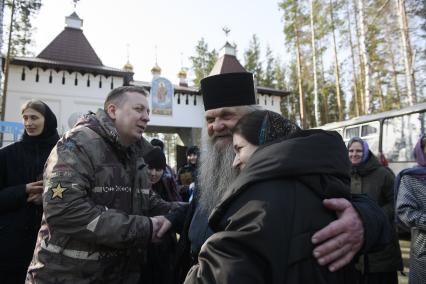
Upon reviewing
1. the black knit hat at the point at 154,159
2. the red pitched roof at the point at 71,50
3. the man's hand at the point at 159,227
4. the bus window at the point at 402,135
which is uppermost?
the red pitched roof at the point at 71,50

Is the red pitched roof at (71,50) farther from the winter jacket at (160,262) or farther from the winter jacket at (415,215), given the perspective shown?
the winter jacket at (415,215)

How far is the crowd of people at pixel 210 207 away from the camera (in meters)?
1.00

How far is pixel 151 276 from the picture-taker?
8.50 ft

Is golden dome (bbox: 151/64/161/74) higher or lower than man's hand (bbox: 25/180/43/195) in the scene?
higher

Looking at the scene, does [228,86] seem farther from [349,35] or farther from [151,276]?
[349,35]

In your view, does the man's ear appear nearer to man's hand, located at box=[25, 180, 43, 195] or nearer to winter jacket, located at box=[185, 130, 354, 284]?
man's hand, located at box=[25, 180, 43, 195]

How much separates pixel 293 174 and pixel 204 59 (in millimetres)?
34420

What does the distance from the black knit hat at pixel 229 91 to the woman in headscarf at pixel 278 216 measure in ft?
3.79


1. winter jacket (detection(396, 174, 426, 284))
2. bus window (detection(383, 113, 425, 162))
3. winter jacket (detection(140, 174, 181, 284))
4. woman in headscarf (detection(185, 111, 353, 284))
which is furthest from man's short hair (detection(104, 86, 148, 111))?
bus window (detection(383, 113, 425, 162))

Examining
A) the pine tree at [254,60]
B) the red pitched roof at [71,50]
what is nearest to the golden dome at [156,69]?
the red pitched roof at [71,50]

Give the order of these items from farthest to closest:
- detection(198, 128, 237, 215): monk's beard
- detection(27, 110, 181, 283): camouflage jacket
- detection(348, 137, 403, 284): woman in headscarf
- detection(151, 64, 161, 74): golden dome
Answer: detection(151, 64, 161, 74): golden dome → detection(348, 137, 403, 284): woman in headscarf → detection(198, 128, 237, 215): monk's beard → detection(27, 110, 181, 283): camouflage jacket

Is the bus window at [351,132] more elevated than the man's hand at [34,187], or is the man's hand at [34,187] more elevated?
the bus window at [351,132]

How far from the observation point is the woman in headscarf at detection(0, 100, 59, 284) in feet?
8.18

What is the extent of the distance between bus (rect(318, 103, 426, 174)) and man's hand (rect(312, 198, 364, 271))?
24.5 feet
